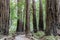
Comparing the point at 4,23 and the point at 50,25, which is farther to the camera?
the point at 4,23

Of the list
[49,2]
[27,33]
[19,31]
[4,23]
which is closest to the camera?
[49,2]

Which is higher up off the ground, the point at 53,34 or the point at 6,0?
the point at 6,0

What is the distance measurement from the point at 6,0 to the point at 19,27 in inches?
156

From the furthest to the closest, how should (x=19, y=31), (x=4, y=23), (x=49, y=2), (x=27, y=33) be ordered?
(x=19, y=31)
(x=4, y=23)
(x=27, y=33)
(x=49, y=2)

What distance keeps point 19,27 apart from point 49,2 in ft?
23.4

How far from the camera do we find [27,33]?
1177 centimetres

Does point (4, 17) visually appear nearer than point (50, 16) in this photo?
No

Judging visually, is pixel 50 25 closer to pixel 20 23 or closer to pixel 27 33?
pixel 27 33

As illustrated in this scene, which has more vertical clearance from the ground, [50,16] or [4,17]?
[50,16]

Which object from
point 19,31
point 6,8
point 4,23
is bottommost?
point 19,31

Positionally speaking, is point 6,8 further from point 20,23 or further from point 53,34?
point 53,34

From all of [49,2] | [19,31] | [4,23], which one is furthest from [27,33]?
[19,31]

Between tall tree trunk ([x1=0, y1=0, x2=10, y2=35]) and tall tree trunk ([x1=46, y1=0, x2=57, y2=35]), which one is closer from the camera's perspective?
tall tree trunk ([x1=46, y1=0, x2=57, y2=35])

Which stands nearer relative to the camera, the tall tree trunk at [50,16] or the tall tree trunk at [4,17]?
the tall tree trunk at [50,16]
